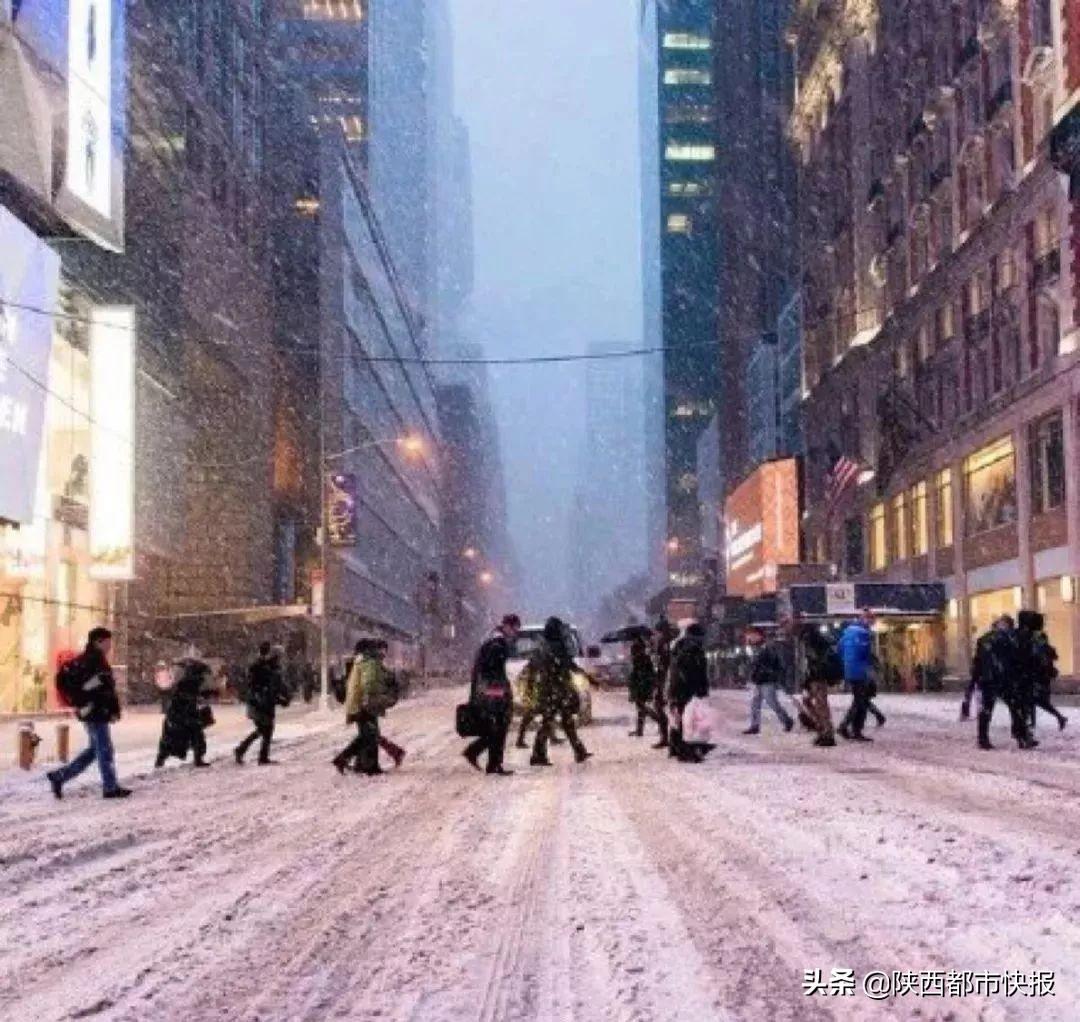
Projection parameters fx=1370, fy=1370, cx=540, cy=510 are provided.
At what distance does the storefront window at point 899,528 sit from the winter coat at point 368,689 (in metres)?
42.3

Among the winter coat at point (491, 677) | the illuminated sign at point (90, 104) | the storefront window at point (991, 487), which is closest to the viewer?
the winter coat at point (491, 677)

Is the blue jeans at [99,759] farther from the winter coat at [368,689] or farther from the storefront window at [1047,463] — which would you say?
the storefront window at [1047,463]

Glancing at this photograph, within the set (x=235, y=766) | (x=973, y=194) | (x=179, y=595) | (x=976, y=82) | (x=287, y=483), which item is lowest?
(x=235, y=766)

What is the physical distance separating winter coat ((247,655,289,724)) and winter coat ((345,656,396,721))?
7.62 feet

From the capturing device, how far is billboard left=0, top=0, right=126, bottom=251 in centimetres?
3144

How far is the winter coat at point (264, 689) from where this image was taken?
17.2 meters

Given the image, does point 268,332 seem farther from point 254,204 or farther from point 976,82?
point 976,82

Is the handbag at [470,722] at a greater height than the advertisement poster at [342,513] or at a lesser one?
lesser

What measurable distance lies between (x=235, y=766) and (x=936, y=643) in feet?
119

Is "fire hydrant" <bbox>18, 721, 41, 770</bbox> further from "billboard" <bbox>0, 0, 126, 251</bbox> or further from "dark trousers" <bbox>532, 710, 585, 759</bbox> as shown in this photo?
"billboard" <bbox>0, 0, 126, 251</bbox>

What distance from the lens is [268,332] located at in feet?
227

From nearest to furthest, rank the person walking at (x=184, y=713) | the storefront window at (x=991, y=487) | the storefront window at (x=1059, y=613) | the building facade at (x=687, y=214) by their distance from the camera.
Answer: the person walking at (x=184, y=713), the storefront window at (x=1059, y=613), the storefront window at (x=991, y=487), the building facade at (x=687, y=214)

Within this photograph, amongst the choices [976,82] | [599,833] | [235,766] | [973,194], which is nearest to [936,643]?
[973,194]

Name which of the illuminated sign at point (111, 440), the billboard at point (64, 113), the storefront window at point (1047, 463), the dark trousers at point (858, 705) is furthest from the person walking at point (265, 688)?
the storefront window at point (1047, 463)
